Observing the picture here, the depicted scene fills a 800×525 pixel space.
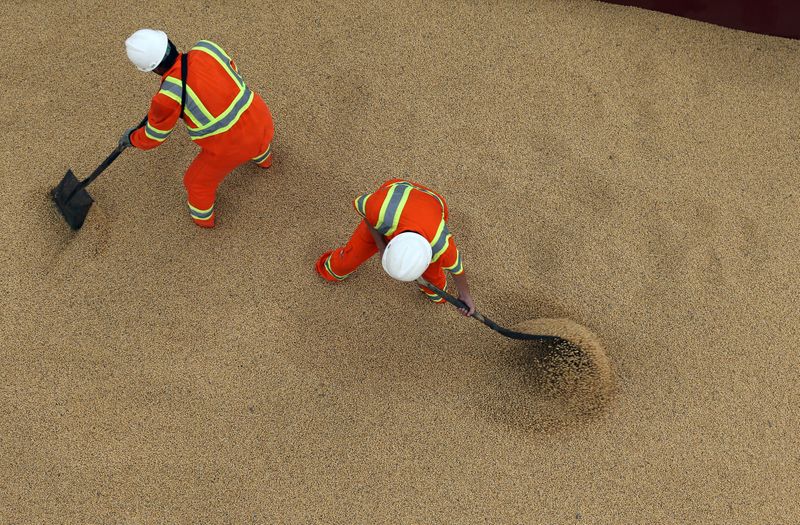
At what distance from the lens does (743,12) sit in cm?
318

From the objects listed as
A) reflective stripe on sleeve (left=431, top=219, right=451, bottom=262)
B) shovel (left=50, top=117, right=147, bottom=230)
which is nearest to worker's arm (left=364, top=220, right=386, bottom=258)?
reflective stripe on sleeve (left=431, top=219, right=451, bottom=262)

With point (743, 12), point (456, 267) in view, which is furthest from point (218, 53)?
point (743, 12)

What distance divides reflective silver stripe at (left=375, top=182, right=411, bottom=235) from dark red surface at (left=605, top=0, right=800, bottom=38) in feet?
7.06

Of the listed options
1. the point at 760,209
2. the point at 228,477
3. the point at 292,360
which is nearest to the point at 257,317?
the point at 292,360

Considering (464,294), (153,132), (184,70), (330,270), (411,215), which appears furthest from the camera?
(330,270)

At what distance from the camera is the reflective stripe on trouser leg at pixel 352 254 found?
2.39 metres

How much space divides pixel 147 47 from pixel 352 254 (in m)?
1.13

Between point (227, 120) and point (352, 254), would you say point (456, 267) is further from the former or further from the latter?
point (227, 120)

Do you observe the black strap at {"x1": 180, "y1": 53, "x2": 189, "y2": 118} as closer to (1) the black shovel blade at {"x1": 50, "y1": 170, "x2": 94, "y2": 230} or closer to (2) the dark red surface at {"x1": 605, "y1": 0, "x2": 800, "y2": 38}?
(1) the black shovel blade at {"x1": 50, "y1": 170, "x2": 94, "y2": 230}

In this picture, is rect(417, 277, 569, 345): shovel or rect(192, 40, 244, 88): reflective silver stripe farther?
rect(417, 277, 569, 345): shovel

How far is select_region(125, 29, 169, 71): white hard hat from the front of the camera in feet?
6.75

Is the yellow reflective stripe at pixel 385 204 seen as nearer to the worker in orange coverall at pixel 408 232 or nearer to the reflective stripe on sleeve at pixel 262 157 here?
the worker in orange coverall at pixel 408 232

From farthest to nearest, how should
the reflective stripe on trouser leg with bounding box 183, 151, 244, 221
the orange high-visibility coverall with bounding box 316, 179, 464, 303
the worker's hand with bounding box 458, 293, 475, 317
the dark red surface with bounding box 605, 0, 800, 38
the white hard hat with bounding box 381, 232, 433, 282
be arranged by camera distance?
the dark red surface with bounding box 605, 0, 800, 38, the reflective stripe on trouser leg with bounding box 183, 151, 244, 221, the worker's hand with bounding box 458, 293, 475, 317, the orange high-visibility coverall with bounding box 316, 179, 464, 303, the white hard hat with bounding box 381, 232, 433, 282

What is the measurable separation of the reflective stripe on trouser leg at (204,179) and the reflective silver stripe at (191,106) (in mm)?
219
